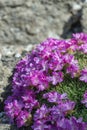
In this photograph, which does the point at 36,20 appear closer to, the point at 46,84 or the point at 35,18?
the point at 35,18

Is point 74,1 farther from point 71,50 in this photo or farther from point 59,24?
point 71,50

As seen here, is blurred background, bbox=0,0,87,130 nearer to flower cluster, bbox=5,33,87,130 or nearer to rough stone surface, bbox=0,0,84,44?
rough stone surface, bbox=0,0,84,44

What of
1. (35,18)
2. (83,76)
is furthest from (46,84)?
(35,18)

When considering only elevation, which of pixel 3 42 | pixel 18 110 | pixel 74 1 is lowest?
pixel 3 42

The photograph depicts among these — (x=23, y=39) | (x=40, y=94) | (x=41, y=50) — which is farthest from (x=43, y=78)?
(x=23, y=39)

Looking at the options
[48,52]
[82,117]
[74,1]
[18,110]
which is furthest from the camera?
[74,1]

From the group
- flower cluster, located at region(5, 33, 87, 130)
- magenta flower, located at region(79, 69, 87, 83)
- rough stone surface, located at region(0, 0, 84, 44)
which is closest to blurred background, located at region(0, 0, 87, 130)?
rough stone surface, located at region(0, 0, 84, 44)
